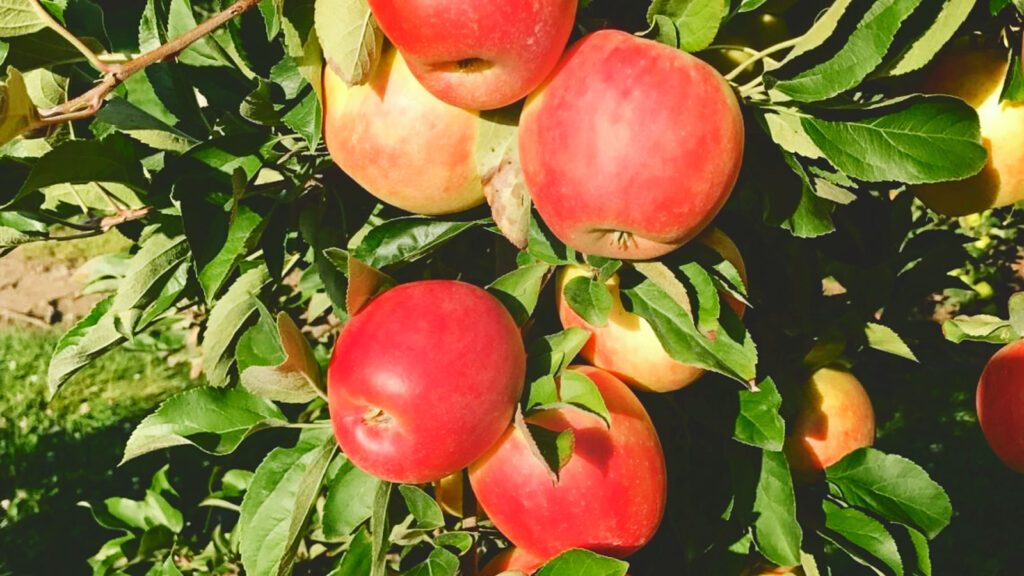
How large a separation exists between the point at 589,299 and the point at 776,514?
1.46ft

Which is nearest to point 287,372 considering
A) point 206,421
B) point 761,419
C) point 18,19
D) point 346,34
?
point 206,421

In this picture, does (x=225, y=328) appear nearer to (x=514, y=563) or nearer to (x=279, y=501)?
(x=279, y=501)

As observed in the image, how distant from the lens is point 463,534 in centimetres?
121

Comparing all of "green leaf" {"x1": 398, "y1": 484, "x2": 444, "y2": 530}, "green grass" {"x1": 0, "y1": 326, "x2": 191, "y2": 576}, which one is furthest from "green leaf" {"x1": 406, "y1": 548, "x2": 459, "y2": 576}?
"green grass" {"x1": 0, "y1": 326, "x2": 191, "y2": 576}

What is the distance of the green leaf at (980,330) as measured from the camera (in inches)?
60.1

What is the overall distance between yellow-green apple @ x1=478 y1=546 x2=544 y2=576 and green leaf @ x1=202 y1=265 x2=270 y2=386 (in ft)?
1.69

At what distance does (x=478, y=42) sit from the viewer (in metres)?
0.88

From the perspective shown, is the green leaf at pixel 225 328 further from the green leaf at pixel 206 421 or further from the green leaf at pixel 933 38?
the green leaf at pixel 933 38

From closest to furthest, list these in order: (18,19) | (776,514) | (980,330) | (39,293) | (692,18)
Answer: (692,18), (18,19), (776,514), (980,330), (39,293)

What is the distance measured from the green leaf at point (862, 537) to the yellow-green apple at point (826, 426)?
4.4 inches

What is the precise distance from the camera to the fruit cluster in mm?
921

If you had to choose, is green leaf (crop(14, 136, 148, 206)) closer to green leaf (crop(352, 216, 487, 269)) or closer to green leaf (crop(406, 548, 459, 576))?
green leaf (crop(352, 216, 487, 269))

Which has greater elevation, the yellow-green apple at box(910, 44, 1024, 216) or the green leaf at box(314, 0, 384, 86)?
the green leaf at box(314, 0, 384, 86)

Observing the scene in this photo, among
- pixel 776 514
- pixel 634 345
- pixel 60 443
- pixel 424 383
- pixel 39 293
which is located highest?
pixel 424 383
